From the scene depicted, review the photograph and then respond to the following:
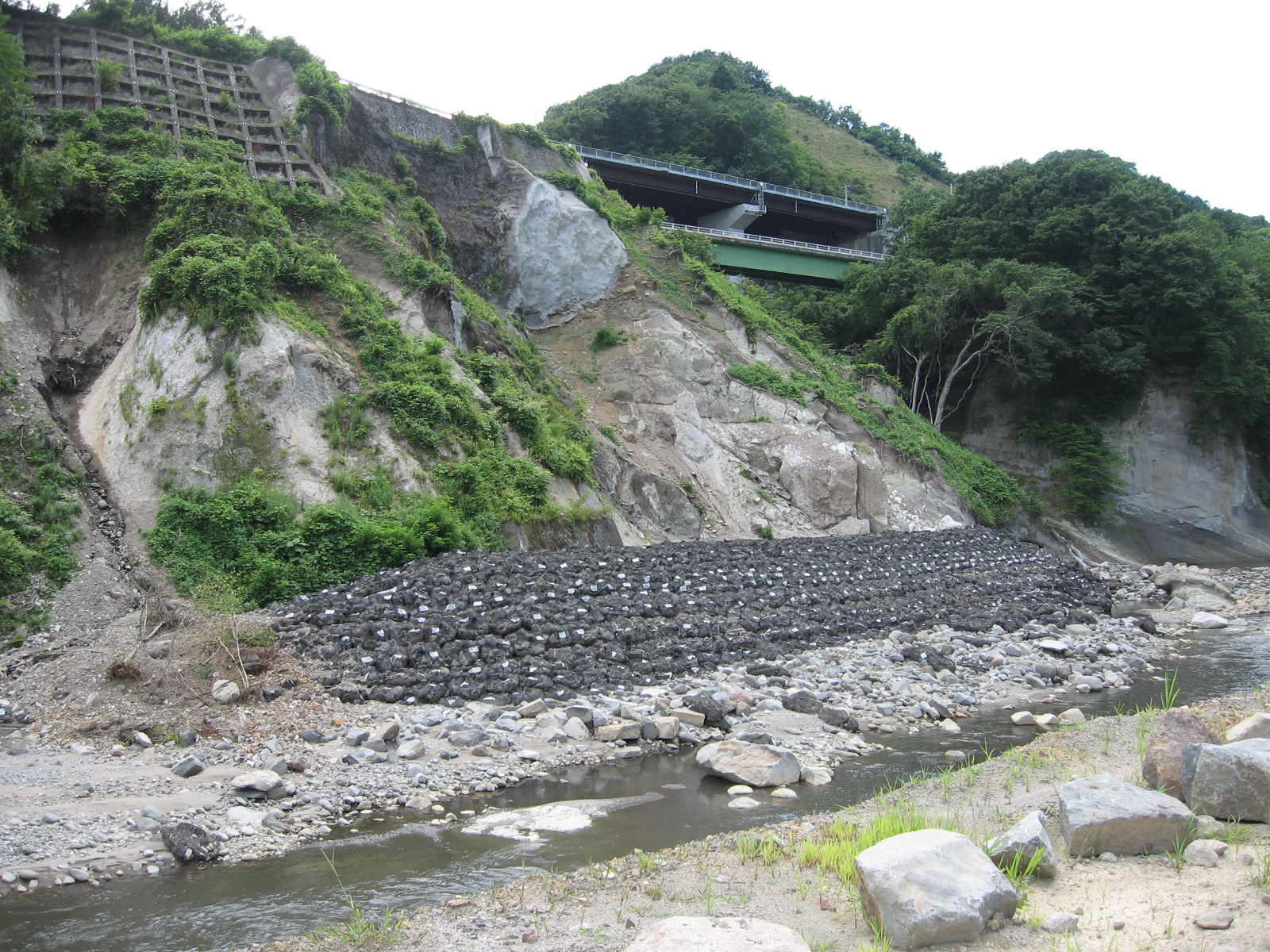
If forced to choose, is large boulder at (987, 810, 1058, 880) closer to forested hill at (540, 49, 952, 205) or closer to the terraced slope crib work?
the terraced slope crib work

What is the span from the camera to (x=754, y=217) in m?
46.3

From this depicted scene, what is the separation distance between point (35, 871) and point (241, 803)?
156 cm

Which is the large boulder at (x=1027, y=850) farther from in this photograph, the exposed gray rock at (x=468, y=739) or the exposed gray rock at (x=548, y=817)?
the exposed gray rock at (x=468, y=739)

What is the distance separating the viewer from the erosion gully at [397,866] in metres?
5.51

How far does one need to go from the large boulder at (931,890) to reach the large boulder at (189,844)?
15.6 ft

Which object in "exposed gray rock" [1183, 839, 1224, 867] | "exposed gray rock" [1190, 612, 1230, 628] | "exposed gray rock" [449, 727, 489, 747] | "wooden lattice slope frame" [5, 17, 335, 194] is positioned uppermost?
"wooden lattice slope frame" [5, 17, 335, 194]

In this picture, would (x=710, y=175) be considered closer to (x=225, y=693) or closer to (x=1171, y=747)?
(x=225, y=693)

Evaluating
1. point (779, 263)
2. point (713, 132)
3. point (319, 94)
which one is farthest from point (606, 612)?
point (713, 132)

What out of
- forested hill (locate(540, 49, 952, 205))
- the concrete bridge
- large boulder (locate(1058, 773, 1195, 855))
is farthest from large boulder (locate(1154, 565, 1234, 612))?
forested hill (locate(540, 49, 952, 205))

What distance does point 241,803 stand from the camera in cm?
748

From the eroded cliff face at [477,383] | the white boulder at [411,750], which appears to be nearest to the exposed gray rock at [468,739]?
the white boulder at [411,750]

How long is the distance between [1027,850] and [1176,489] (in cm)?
3463

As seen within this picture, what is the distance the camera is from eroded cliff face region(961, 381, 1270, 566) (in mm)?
33312

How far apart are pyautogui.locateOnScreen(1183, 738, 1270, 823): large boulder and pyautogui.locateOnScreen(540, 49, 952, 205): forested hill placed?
45.5m
